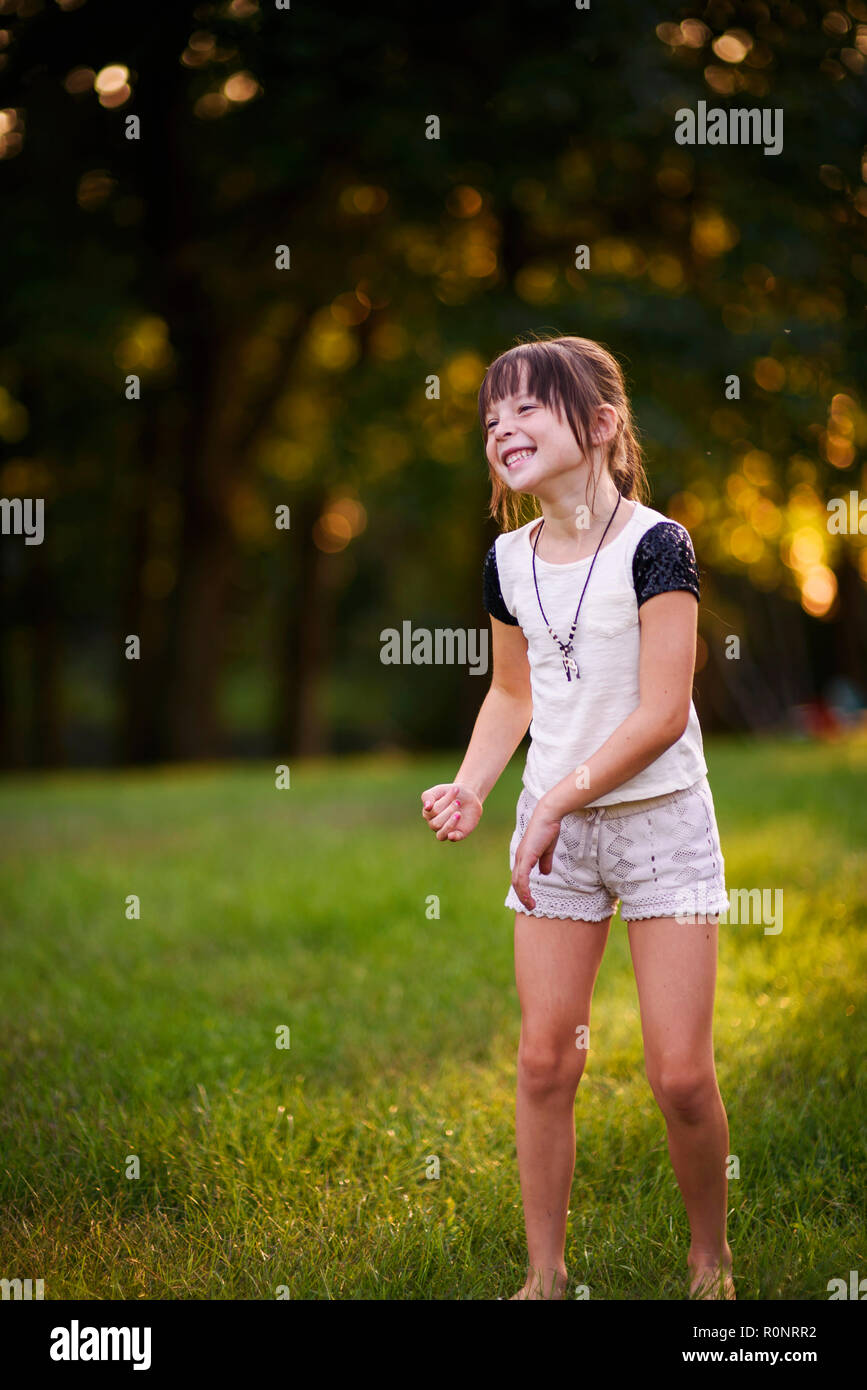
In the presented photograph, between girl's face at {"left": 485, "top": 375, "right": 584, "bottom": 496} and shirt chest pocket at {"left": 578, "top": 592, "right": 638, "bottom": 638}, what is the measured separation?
0.29 meters

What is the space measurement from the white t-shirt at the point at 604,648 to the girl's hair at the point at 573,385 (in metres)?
A: 0.16

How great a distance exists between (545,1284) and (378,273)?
11727 millimetres

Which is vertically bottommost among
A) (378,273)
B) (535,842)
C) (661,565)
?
(535,842)

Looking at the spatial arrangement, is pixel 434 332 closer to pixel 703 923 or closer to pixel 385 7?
pixel 385 7

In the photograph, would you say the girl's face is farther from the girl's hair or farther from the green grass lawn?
the green grass lawn

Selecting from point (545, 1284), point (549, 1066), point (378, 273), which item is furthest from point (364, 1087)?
point (378, 273)

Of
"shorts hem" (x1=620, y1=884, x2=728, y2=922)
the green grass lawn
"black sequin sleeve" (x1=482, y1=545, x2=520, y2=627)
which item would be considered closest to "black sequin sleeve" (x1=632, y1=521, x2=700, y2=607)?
"black sequin sleeve" (x1=482, y1=545, x2=520, y2=627)

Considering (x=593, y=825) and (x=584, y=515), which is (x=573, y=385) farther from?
(x=593, y=825)

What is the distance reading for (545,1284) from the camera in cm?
249

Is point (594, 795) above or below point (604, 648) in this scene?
below

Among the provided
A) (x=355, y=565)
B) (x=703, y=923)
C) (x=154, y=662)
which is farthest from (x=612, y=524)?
(x=355, y=565)

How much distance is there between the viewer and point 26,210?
33.6 feet

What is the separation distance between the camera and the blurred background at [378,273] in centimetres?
845

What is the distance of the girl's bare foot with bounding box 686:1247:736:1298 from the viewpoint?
2.47 m
